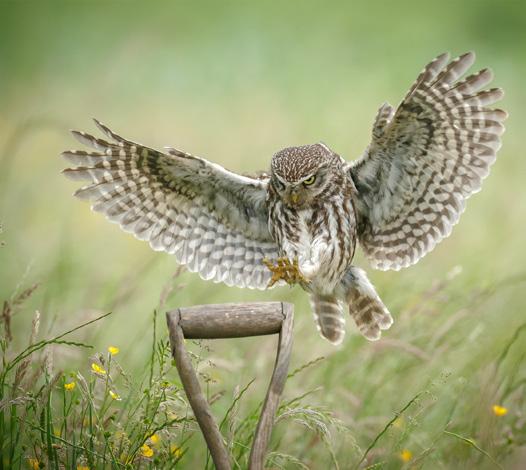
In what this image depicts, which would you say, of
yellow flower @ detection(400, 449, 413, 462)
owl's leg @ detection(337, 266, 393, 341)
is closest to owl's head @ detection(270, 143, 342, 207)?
owl's leg @ detection(337, 266, 393, 341)

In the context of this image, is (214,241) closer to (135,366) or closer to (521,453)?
(135,366)

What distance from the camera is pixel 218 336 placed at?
4.17 metres

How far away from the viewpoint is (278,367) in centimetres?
419

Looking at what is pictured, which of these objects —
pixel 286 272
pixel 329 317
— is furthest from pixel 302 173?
pixel 329 317

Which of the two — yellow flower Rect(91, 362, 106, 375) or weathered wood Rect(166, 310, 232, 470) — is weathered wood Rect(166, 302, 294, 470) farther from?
yellow flower Rect(91, 362, 106, 375)

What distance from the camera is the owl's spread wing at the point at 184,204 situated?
6.17 meters

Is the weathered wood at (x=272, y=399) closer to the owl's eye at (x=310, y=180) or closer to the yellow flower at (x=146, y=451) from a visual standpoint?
the yellow flower at (x=146, y=451)

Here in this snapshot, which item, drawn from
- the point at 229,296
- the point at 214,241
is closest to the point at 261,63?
the point at 229,296

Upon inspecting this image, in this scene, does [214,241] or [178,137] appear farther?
[178,137]

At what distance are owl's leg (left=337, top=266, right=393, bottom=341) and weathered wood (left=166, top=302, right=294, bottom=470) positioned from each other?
215 cm

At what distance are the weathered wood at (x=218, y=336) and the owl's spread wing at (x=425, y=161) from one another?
1.95 m

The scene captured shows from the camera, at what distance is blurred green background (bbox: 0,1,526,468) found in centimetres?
661

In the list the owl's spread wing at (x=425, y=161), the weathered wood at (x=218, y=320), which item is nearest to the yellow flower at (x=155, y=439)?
the weathered wood at (x=218, y=320)

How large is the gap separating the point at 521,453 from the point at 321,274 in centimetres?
143
